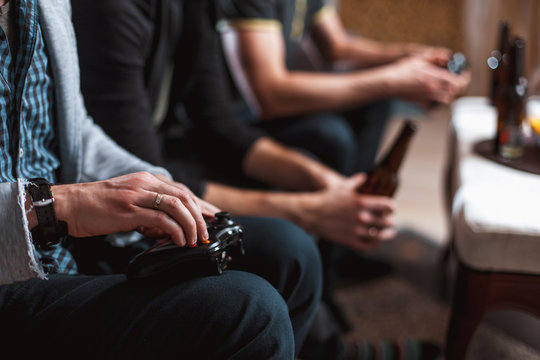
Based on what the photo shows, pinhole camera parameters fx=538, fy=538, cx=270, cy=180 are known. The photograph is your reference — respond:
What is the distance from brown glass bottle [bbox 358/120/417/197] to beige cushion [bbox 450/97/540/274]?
0.45ft

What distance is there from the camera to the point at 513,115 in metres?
1.08

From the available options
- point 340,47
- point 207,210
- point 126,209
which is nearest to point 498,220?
point 207,210

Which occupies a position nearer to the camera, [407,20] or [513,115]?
[513,115]

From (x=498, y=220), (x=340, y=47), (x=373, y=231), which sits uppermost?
(x=340, y=47)

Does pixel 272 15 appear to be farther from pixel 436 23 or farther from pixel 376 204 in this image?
pixel 436 23

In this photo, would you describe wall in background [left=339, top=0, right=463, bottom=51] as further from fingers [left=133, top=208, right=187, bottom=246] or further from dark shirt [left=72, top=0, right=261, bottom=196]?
fingers [left=133, top=208, right=187, bottom=246]

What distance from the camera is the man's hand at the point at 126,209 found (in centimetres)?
58

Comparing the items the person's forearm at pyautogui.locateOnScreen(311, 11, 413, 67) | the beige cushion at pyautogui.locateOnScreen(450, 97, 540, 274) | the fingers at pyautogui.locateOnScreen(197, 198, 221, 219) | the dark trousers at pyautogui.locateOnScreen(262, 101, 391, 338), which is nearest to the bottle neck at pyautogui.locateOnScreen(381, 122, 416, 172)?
the beige cushion at pyautogui.locateOnScreen(450, 97, 540, 274)

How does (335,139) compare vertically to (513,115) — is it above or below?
below

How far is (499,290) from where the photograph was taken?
85 centimetres

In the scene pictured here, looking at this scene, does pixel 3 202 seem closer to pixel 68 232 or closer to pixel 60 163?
pixel 68 232

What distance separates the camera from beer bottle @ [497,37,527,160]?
3.49ft

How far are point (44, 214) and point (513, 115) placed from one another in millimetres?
902

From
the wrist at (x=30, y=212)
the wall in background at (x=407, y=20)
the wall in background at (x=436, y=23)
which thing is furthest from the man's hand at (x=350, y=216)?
the wall in background at (x=407, y=20)
